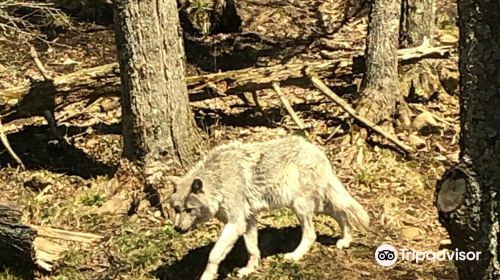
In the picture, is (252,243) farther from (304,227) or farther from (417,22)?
(417,22)

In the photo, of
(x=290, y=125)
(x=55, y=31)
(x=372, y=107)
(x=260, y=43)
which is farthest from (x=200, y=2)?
(x=372, y=107)

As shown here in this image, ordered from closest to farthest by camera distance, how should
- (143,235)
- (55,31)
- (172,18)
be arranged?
(143,235)
(172,18)
(55,31)

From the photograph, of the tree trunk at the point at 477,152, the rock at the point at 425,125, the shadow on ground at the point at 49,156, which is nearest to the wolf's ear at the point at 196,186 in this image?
the tree trunk at the point at 477,152

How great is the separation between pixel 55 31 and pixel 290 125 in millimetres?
5341

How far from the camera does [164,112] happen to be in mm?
8344

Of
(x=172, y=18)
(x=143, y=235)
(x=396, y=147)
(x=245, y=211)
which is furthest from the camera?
(x=396, y=147)

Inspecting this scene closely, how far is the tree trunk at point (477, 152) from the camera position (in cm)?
425

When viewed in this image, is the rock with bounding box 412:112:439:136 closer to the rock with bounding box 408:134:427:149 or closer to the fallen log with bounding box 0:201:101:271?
the rock with bounding box 408:134:427:149

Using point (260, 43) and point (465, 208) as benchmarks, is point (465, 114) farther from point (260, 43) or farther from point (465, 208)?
point (260, 43)

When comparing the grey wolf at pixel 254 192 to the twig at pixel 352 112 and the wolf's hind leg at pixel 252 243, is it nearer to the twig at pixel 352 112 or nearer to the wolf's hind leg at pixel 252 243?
the wolf's hind leg at pixel 252 243

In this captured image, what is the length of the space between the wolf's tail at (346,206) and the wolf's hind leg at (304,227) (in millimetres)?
223

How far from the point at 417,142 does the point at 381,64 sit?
0.94 meters

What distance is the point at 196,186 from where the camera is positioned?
670 centimetres

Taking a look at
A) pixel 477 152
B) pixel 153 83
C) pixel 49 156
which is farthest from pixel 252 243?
pixel 49 156
